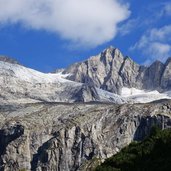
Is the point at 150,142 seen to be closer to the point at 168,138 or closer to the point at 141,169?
the point at 168,138

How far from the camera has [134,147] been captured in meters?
112

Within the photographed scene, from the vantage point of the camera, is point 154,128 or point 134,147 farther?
point 154,128

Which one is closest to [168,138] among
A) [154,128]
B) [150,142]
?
[150,142]

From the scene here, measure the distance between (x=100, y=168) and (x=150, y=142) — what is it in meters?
9.40

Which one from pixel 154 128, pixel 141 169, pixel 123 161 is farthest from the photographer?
pixel 154 128

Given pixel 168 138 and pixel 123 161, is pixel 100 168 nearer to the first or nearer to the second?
pixel 123 161

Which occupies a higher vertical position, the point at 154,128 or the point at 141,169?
the point at 154,128

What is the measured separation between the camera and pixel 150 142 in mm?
110625

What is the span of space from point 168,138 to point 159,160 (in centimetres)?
902

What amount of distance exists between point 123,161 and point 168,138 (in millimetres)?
7865

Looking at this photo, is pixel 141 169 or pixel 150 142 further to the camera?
pixel 150 142

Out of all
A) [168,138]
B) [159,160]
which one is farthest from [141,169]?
[168,138]

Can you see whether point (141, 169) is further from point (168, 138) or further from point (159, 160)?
point (168, 138)

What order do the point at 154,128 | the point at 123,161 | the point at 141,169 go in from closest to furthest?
the point at 141,169, the point at 123,161, the point at 154,128
